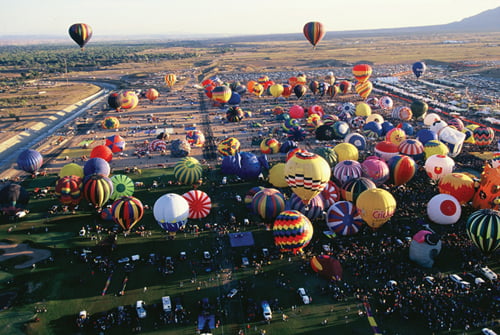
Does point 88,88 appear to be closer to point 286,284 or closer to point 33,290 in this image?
point 33,290

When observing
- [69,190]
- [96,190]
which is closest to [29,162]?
[69,190]

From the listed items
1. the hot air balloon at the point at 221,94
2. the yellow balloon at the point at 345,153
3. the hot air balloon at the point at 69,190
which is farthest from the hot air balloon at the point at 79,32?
the yellow balloon at the point at 345,153

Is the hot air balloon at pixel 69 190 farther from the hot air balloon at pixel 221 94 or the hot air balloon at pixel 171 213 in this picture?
the hot air balloon at pixel 221 94

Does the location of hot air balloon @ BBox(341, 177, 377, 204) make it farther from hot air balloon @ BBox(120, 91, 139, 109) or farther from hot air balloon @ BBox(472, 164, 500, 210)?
hot air balloon @ BBox(120, 91, 139, 109)


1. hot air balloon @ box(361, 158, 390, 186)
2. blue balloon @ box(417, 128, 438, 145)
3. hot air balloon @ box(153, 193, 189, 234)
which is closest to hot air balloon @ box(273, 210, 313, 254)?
hot air balloon @ box(153, 193, 189, 234)

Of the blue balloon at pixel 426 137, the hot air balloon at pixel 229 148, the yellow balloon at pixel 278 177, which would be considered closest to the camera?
the yellow balloon at pixel 278 177

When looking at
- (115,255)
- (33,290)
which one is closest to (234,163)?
(115,255)
